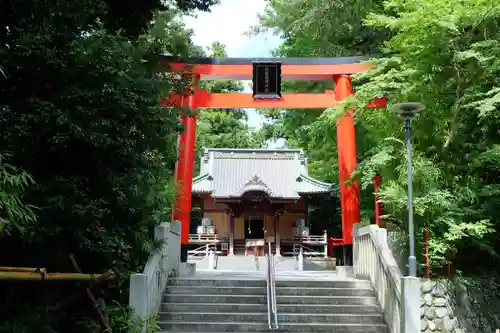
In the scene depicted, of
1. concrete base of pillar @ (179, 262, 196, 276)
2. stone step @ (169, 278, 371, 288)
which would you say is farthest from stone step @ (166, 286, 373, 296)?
concrete base of pillar @ (179, 262, 196, 276)

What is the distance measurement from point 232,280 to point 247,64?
185 inches

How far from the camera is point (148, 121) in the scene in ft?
19.3

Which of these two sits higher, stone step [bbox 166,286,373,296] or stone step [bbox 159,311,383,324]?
stone step [bbox 166,286,373,296]

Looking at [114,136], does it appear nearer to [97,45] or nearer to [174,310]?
[97,45]

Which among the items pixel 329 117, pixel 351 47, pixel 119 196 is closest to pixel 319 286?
pixel 329 117

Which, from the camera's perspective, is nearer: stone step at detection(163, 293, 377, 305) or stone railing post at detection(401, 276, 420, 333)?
stone railing post at detection(401, 276, 420, 333)

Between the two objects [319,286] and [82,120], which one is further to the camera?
[319,286]

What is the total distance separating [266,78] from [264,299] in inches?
191

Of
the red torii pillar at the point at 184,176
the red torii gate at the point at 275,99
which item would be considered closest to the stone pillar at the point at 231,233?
the red torii pillar at the point at 184,176

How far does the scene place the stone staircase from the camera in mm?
7543

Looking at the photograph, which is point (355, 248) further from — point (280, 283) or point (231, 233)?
point (231, 233)

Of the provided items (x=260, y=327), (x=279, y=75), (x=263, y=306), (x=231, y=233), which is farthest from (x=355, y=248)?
(x=231, y=233)

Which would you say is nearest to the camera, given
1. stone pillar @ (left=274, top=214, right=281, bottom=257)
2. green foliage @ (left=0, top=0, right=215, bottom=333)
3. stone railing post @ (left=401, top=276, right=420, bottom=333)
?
green foliage @ (left=0, top=0, right=215, bottom=333)

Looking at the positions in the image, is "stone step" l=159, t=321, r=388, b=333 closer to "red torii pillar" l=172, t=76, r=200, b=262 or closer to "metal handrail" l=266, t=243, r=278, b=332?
"metal handrail" l=266, t=243, r=278, b=332
